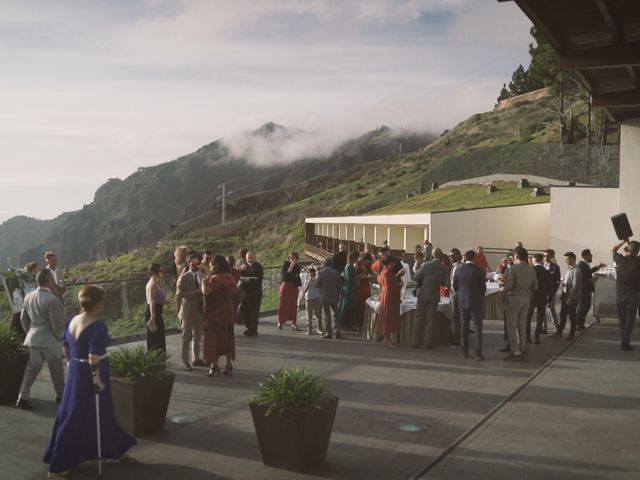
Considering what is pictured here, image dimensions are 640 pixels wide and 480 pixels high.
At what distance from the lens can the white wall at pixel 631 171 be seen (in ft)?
61.7

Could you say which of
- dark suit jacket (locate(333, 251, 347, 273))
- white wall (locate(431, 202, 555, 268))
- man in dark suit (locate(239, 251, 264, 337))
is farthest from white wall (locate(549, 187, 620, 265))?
man in dark suit (locate(239, 251, 264, 337))

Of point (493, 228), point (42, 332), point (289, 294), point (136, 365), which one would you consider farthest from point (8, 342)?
point (493, 228)

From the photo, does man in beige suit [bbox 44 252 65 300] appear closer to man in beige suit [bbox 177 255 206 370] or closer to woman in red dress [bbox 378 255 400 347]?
man in beige suit [bbox 177 255 206 370]

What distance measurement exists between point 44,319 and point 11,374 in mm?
1097

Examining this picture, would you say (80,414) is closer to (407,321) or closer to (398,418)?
(398,418)

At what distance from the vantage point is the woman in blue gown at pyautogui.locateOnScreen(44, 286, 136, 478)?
5.87m

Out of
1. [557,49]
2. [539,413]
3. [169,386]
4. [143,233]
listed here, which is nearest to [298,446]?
[169,386]

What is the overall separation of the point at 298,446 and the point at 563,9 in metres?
7.33

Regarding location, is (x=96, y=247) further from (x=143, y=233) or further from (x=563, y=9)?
(x=563, y=9)

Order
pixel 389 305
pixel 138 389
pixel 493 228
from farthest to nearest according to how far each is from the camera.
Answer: pixel 493 228 → pixel 389 305 → pixel 138 389

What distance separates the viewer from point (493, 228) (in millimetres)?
33469

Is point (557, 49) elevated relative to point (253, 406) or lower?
elevated

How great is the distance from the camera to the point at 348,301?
1481cm

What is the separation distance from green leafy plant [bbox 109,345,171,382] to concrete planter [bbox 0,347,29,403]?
2.14 m
